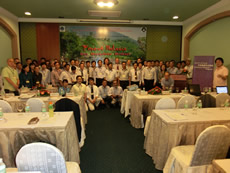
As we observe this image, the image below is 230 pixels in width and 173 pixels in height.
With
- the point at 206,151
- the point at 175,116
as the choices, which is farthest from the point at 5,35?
the point at 206,151

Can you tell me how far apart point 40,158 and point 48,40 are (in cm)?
767

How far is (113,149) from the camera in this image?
3.28m

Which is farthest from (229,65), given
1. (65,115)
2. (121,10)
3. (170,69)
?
(65,115)

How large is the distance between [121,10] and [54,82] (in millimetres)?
3592

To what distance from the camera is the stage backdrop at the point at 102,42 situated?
8.30m

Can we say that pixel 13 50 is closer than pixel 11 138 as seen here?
No

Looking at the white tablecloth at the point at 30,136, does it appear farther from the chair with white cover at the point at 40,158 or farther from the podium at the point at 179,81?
the podium at the point at 179,81

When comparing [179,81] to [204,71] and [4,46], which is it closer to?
[204,71]

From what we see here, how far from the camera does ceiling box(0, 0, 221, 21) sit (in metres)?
5.63

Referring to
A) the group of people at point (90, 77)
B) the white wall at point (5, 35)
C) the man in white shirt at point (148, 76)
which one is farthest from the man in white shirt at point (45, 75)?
the man in white shirt at point (148, 76)

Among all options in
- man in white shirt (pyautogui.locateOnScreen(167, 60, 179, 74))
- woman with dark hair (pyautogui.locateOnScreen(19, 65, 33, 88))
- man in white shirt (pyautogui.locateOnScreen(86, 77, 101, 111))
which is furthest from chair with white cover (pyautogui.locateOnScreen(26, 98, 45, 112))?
man in white shirt (pyautogui.locateOnScreen(167, 60, 179, 74))

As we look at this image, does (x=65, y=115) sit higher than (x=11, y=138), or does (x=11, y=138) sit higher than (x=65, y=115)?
(x=65, y=115)

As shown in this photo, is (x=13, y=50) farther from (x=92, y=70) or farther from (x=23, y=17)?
(x=92, y=70)

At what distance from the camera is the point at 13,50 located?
7.74 metres
